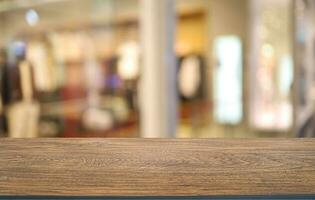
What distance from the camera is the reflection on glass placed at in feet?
17.2

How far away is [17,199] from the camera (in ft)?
2.51

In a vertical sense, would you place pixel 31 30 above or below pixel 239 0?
below

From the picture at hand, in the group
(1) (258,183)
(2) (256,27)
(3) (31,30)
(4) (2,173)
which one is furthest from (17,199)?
(2) (256,27)

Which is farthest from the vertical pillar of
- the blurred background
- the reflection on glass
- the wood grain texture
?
the reflection on glass

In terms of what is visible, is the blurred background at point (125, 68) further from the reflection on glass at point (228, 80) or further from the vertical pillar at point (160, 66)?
the vertical pillar at point (160, 66)

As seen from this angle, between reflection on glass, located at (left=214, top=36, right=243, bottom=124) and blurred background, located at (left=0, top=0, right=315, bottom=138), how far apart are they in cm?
1

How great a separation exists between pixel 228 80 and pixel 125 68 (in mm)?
1412

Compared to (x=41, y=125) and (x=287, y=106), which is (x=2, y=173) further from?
(x=287, y=106)

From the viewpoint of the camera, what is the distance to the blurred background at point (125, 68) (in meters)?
4.36

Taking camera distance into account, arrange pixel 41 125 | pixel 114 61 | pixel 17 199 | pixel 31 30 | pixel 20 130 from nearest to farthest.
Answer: pixel 17 199
pixel 20 130
pixel 41 125
pixel 31 30
pixel 114 61

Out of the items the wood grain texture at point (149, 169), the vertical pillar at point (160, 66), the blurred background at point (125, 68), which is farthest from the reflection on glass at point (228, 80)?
the wood grain texture at point (149, 169)

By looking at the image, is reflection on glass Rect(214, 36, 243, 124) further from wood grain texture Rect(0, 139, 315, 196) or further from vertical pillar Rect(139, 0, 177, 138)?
wood grain texture Rect(0, 139, 315, 196)

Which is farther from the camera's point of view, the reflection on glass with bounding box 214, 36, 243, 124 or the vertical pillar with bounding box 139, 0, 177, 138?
the reflection on glass with bounding box 214, 36, 243, 124

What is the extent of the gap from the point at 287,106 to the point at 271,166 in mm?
4110
